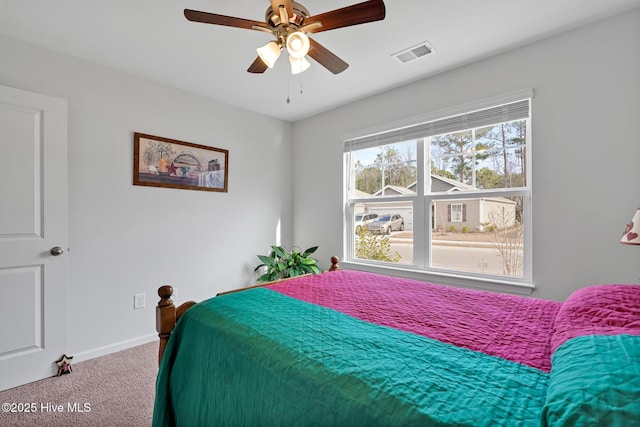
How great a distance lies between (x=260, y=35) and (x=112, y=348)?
2804mm

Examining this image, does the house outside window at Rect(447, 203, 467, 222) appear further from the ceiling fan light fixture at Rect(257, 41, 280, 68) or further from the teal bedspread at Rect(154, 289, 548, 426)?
the ceiling fan light fixture at Rect(257, 41, 280, 68)

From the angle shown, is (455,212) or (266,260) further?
(266,260)

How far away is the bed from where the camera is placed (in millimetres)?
660

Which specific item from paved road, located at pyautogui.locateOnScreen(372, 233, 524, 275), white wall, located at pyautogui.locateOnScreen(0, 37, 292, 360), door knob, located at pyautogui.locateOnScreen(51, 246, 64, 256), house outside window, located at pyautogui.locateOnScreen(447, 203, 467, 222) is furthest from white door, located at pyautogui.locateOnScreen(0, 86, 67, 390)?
house outside window, located at pyautogui.locateOnScreen(447, 203, 467, 222)

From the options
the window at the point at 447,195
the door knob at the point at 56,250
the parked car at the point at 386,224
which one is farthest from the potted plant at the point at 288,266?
the door knob at the point at 56,250

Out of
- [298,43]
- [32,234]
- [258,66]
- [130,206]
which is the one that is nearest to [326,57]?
[298,43]

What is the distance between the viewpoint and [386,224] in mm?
3205

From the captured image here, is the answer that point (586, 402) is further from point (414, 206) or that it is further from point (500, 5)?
point (414, 206)

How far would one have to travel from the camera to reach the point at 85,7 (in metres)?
1.85

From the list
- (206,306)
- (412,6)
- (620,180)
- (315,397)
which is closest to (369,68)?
(412,6)

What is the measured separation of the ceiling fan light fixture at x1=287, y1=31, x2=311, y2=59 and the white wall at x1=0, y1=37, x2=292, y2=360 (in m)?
1.93

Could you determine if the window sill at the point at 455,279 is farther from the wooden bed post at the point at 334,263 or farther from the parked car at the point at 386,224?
the wooden bed post at the point at 334,263

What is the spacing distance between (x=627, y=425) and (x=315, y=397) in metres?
0.64

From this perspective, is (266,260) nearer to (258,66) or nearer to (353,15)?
(258,66)
